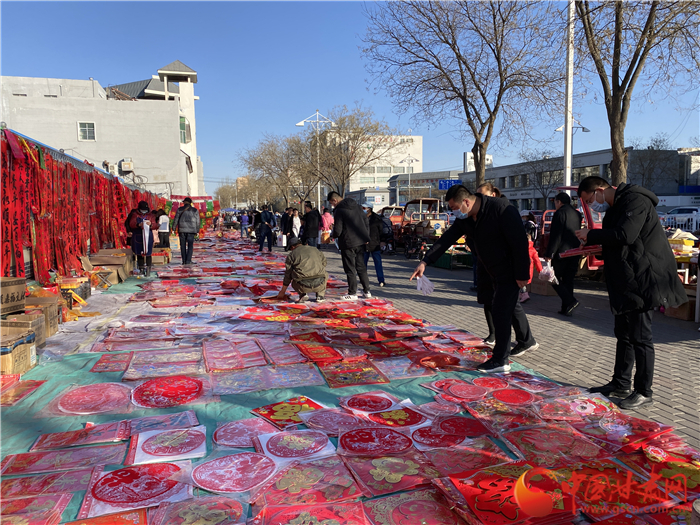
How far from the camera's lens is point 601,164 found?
46188 mm

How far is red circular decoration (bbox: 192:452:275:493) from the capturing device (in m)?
2.79

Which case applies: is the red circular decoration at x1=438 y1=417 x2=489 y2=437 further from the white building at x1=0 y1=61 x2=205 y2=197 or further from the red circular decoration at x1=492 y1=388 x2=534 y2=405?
the white building at x1=0 y1=61 x2=205 y2=197

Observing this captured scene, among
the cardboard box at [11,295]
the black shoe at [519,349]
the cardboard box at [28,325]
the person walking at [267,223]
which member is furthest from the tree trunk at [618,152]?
the person walking at [267,223]

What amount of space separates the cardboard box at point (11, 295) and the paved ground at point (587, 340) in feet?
17.3

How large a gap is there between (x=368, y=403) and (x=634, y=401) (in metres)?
2.12

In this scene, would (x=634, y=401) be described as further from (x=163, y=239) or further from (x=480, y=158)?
(x=480, y=158)

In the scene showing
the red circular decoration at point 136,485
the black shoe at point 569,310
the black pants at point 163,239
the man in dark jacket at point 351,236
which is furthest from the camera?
the black pants at point 163,239

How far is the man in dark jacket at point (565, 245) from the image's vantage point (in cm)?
740

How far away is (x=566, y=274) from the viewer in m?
7.52

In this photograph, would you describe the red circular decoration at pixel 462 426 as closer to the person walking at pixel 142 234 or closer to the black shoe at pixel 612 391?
the black shoe at pixel 612 391

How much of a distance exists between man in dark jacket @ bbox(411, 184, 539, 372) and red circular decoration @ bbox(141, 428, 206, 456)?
2.43 m

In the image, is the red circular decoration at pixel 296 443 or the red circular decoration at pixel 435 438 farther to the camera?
the red circular decoration at pixel 435 438

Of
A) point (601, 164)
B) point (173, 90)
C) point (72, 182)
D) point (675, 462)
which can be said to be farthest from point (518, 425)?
point (173, 90)

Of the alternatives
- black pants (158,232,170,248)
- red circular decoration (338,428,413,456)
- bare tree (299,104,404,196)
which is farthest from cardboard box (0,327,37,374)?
bare tree (299,104,404,196)
